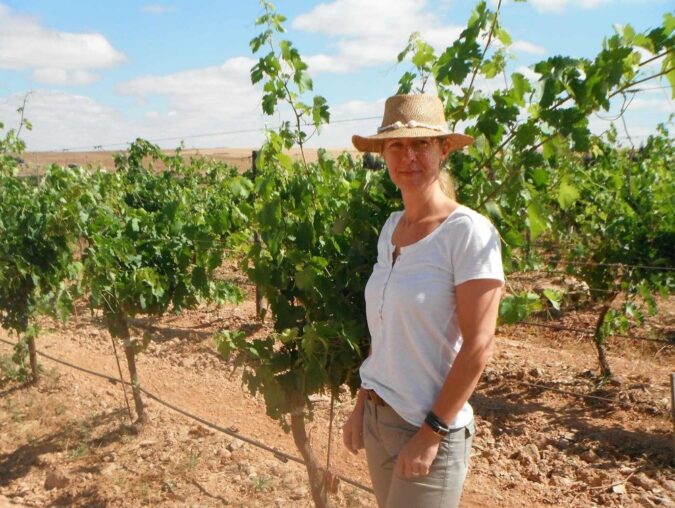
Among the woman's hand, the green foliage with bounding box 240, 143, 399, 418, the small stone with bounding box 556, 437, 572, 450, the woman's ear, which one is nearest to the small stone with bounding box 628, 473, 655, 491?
the small stone with bounding box 556, 437, 572, 450

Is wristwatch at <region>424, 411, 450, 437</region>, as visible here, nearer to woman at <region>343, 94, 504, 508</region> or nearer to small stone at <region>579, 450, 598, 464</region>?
woman at <region>343, 94, 504, 508</region>

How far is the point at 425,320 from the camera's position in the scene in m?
1.78

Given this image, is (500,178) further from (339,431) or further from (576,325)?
(576,325)

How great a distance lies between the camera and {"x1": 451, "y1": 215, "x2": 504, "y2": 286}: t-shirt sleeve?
65.8 inches

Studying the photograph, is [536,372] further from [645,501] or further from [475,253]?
[475,253]

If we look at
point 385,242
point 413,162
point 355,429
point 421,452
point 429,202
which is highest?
point 413,162

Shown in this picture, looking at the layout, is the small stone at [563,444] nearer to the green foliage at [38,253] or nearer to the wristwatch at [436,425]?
the wristwatch at [436,425]

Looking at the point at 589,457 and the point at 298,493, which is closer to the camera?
the point at 298,493

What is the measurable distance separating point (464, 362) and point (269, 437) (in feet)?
12.7

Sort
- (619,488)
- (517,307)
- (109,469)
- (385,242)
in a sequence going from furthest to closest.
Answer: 1. (109,469)
2. (619,488)
3. (517,307)
4. (385,242)

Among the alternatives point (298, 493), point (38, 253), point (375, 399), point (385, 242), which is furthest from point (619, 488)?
point (38, 253)

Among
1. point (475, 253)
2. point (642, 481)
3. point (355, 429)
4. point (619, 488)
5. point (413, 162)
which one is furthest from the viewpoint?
point (642, 481)

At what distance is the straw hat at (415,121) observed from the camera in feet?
6.28

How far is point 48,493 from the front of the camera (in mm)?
4562
